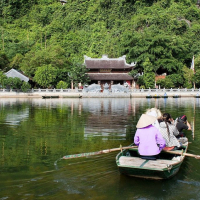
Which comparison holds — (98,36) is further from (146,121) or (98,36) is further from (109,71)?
(146,121)

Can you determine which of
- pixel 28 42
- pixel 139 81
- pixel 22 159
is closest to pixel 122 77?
pixel 139 81

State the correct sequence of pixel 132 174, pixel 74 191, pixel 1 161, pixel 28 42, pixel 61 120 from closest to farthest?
1. pixel 74 191
2. pixel 132 174
3. pixel 1 161
4. pixel 61 120
5. pixel 28 42

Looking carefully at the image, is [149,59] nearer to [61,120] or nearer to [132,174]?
[61,120]

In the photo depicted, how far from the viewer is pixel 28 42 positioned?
75625 millimetres

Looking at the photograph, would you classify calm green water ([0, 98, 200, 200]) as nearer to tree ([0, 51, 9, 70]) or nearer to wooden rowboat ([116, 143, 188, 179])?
wooden rowboat ([116, 143, 188, 179])

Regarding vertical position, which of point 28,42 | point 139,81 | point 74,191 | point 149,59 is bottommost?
point 74,191

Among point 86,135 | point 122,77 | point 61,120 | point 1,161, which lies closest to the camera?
point 1,161

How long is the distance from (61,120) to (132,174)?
12.2 metres

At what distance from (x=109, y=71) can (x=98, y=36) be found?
882 inches

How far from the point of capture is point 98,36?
77188 mm

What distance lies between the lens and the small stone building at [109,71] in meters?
55.7

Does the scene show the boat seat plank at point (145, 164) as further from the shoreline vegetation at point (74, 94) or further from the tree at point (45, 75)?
the tree at point (45, 75)

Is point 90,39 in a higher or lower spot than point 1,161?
higher

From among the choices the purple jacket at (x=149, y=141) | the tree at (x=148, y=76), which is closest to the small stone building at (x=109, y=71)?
the tree at (x=148, y=76)
